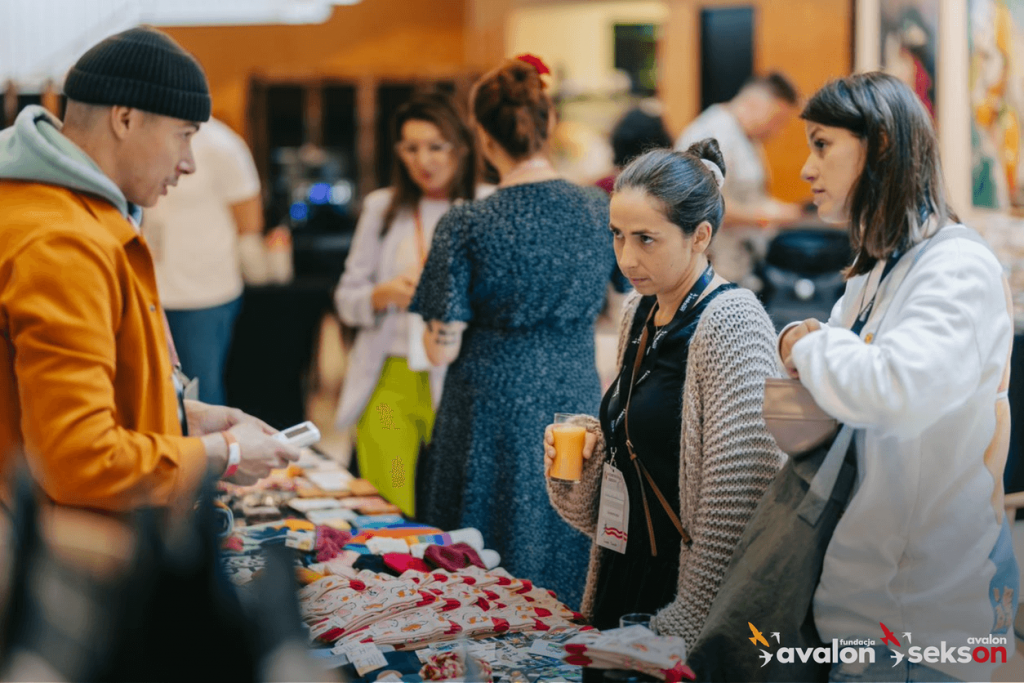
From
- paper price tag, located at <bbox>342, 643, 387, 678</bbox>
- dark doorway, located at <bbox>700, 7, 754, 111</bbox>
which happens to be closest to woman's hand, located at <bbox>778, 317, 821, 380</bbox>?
paper price tag, located at <bbox>342, 643, 387, 678</bbox>

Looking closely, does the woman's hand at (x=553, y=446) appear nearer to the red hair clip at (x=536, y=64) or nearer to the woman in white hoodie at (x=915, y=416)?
the woman in white hoodie at (x=915, y=416)

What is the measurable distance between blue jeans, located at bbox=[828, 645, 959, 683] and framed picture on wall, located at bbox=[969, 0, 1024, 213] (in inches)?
124

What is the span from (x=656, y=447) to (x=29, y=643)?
121 cm

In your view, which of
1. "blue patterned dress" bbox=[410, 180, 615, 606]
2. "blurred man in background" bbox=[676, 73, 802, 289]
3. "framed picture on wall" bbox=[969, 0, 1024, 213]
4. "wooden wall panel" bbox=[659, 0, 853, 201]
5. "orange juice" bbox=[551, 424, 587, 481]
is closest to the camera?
"orange juice" bbox=[551, 424, 587, 481]

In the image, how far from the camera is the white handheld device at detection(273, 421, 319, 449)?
1968 mm

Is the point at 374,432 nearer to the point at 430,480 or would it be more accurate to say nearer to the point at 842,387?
the point at 430,480

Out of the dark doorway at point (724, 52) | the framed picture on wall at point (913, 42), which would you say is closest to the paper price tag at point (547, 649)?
the framed picture on wall at point (913, 42)

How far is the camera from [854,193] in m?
1.75

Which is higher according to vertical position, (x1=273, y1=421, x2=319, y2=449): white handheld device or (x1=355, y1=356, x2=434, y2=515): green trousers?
(x1=273, y1=421, x2=319, y2=449): white handheld device

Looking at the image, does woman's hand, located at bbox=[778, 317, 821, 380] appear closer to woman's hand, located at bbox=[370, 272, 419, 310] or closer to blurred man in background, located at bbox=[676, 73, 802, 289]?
woman's hand, located at bbox=[370, 272, 419, 310]

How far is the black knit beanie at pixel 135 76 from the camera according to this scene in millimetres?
1840

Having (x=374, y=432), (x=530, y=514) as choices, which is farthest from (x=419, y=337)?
(x=530, y=514)

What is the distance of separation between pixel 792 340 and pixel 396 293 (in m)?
2.20

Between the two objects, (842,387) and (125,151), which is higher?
(125,151)
